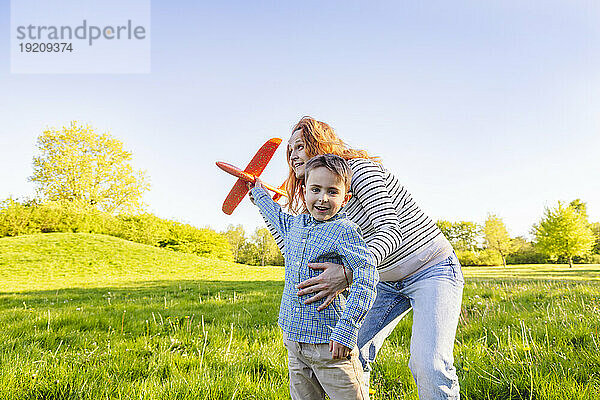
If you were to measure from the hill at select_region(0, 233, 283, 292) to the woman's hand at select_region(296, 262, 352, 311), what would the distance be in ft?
50.6

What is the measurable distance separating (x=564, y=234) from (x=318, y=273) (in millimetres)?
41593

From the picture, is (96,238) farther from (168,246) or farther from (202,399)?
(202,399)

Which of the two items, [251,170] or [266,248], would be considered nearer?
[251,170]

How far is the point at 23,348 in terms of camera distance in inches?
154

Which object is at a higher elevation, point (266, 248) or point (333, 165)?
point (333, 165)

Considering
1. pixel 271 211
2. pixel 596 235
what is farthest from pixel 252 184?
pixel 596 235

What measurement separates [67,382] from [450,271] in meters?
2.82

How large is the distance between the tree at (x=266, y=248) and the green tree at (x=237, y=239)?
3.41 m

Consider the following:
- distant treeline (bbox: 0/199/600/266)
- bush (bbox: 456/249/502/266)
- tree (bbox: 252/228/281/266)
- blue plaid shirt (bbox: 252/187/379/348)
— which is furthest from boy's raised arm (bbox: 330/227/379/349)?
bush (bbox: 456/249/502/266)

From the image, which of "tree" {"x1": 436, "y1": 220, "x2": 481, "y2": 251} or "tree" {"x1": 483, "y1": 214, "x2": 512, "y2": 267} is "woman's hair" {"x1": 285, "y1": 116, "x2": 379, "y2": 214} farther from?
"tree" {"x1": 436, "y1": 220, "x2": 481, "y2": 251}

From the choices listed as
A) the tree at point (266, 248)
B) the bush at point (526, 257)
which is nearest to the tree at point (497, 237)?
the bush at point (526, 257)

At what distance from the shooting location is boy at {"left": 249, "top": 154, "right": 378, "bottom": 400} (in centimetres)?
197

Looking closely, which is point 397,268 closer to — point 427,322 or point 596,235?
point 427,322

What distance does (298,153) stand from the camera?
8.35 feet
